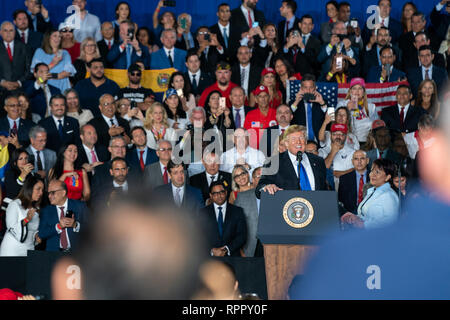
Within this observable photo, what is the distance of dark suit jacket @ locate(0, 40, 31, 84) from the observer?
9.71m

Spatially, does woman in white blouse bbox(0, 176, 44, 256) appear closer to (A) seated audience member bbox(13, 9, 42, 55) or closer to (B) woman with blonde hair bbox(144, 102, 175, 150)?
(B) woman with blonde hair bbox(144, 102, 175, 150)

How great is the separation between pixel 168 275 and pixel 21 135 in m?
3.38

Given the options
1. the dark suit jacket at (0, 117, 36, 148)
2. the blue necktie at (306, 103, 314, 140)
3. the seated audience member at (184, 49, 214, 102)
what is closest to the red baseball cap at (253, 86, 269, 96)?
the blue necktie at (306, 103, 314, 140)

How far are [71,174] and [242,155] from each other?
1.80 m

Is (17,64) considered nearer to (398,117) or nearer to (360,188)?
(360,188)

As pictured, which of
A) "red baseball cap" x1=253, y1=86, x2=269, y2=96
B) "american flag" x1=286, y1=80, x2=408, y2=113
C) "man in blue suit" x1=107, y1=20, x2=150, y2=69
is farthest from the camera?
"man in blue suit" x1=107, y1=20, x2=150, y2=69

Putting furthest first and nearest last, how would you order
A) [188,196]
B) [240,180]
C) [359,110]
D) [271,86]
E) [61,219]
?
[271,86]
[359,110]
[240,180]
[188,196]
[61,219]

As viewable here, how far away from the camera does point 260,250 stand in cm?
720

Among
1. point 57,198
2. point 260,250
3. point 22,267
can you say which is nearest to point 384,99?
point 260,250

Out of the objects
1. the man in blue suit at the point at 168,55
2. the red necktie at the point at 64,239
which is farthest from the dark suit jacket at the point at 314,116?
the red necktie at the point at 64,239

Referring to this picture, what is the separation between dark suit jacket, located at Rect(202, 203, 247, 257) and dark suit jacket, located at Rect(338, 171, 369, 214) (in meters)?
1.27

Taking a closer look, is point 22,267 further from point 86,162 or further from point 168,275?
point 86,162

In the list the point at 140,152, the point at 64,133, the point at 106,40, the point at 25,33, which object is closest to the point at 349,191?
the point at 140,152

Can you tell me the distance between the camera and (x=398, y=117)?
360 inches
